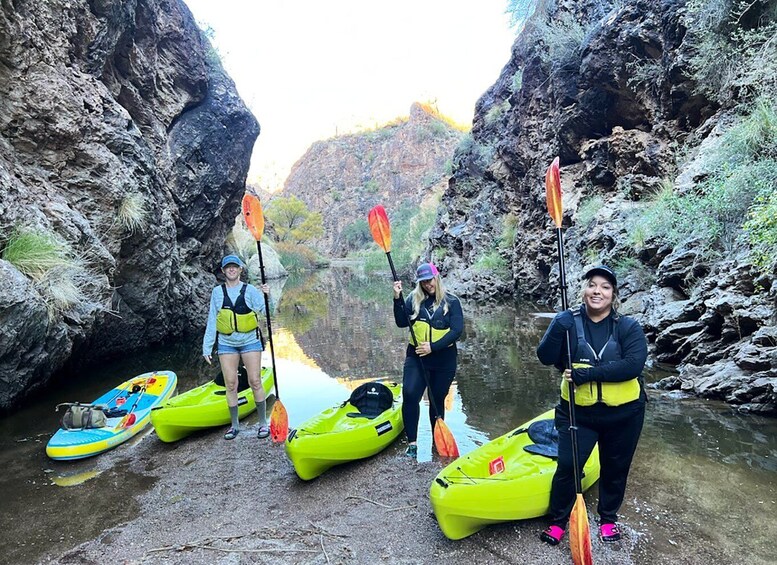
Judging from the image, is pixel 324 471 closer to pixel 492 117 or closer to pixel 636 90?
pixel 636 90

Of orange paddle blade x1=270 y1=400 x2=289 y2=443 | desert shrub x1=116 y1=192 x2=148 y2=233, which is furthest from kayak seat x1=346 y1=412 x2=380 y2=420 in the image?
desert shrub x1=116 y1=192 x2=148 y2=233

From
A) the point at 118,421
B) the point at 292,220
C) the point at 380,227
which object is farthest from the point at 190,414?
the point at 292,220

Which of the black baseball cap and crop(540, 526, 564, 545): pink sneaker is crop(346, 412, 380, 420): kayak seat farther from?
the black baseball cap

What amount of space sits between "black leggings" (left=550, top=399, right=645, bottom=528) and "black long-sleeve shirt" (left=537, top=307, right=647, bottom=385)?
0.65 ft

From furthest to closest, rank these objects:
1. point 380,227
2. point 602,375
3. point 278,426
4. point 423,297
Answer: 1. point 380,227
2. point 278,426
3. point 423,297
4. point 602,375

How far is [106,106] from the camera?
26.3 feet

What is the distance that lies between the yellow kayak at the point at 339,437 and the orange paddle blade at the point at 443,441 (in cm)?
48

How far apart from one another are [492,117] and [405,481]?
18115mm

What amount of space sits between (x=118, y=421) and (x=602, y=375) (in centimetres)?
476

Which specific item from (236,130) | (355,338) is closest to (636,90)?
(355,338)

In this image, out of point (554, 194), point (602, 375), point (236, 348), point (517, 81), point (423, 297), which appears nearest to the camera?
point (602, 375)

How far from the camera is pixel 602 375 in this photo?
246 centimetres

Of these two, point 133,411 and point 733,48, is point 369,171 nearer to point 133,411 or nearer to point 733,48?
point 733,48

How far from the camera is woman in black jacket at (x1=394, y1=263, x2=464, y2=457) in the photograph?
3.94m
